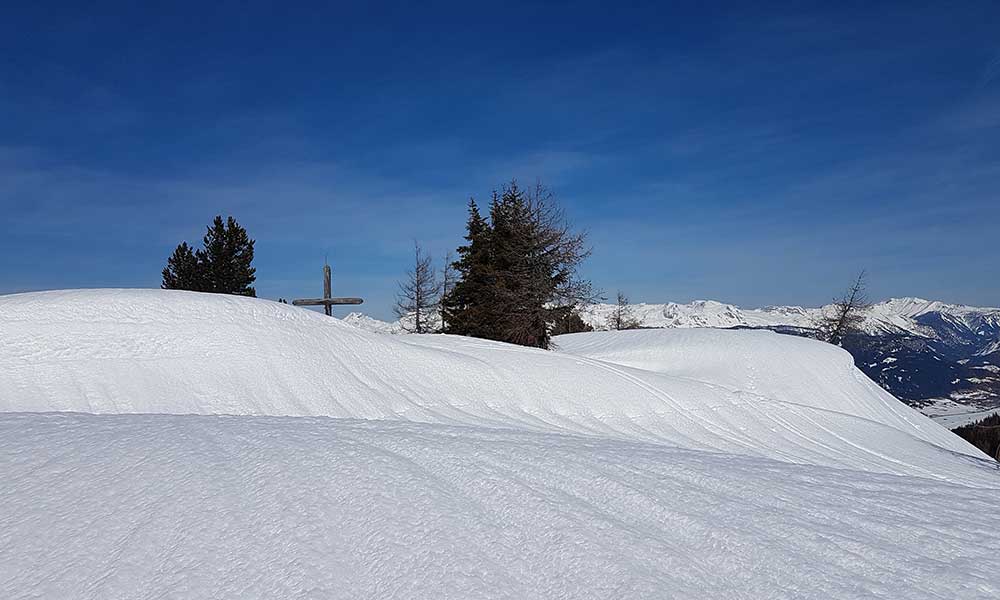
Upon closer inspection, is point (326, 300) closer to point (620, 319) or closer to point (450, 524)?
point (450, 524)

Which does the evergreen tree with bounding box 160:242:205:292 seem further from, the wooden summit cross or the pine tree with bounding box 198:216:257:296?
the wooden summit cross

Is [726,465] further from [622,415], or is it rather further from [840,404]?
[840,404]

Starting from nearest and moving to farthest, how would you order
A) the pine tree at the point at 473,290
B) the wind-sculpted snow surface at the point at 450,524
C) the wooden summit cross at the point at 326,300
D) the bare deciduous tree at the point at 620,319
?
the wind-sculpted snow surface at the point at 450,524
the wooden summit cross at the point at 326,300
the pine tree at the point at 473,290
the bare deciduous tree at the point at 620,319

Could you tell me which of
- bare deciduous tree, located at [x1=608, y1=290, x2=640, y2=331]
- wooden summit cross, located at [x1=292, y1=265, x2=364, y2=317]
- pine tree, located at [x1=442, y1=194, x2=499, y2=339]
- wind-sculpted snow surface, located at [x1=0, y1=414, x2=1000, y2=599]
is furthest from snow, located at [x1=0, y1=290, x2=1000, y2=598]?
bare deciduous tree, located at [x1=608, y1=290, x2=640, y2=331]

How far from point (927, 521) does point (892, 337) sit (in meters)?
26.3

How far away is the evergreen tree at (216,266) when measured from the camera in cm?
2650

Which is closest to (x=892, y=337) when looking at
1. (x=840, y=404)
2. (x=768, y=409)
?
(x=840, y=404)

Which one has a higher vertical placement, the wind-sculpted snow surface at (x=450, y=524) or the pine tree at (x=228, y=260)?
the pine tree at (x=228, y=260)

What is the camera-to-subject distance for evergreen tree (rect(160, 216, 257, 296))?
86.9ft

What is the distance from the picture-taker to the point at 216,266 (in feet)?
88.1

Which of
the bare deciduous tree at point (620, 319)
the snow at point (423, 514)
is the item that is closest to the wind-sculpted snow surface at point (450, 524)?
the snow at point (423, 514)

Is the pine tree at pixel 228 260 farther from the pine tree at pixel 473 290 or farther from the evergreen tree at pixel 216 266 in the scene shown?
the pine tree at pixel 473 290

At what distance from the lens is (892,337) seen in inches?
977

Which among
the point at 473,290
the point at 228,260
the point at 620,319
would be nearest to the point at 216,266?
the point at 228,260
